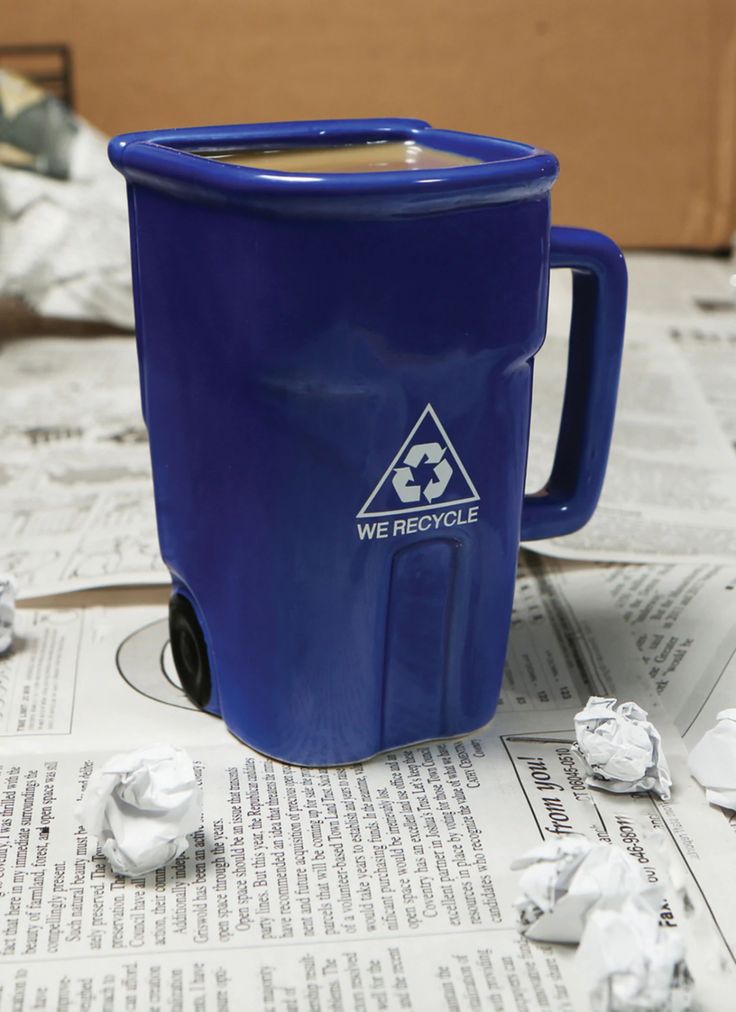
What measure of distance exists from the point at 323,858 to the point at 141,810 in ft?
0.26

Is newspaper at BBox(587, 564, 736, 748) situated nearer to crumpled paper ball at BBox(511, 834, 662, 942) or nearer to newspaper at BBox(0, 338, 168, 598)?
crumpled paper ball at BBox(511, 834, 662, 942)

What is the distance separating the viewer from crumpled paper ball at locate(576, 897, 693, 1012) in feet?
1.38

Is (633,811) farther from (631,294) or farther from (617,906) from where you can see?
(631,294)

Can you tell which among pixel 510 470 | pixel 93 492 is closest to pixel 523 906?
pixel 510 470

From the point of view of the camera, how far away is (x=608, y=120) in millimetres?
1593

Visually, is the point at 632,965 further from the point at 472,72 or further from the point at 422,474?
the point at 472,72

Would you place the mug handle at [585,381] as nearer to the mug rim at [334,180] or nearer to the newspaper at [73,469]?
the mug rim at [334,180]

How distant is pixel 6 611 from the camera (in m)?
0.67

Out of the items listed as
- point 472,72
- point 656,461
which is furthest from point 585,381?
point 472,72

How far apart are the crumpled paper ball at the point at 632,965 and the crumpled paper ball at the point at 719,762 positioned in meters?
0.11

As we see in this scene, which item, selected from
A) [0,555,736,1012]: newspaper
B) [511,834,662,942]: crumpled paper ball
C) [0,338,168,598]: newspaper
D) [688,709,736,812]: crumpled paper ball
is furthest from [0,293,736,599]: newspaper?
[511,834,662,942]: crumpled paper ball

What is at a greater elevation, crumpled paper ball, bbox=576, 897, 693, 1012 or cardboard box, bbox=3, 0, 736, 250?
cardboard box, bbox=3, 0, 736, 250

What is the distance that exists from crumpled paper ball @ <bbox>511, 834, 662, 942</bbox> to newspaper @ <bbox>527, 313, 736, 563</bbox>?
13.4 inches

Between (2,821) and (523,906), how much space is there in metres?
0.23
